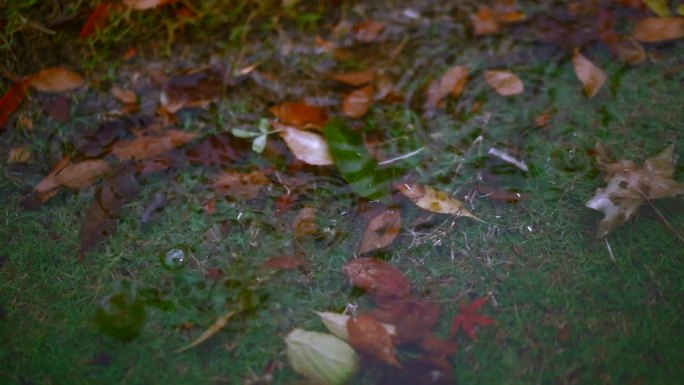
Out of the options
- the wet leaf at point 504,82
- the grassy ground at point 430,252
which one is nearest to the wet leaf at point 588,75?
the grassy ground at point 430,252

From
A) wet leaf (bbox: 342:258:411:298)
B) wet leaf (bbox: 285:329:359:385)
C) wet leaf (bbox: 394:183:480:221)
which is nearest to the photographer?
wet leaf (bbox: 285:329:359:385)

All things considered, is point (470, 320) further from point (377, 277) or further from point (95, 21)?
point (95, 21)

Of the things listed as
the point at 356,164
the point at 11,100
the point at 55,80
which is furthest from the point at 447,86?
the point at 11,100

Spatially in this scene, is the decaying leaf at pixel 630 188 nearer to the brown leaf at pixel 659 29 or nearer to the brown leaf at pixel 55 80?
the brown leaf at pixel 659 29

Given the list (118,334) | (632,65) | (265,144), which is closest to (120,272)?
(118,334)

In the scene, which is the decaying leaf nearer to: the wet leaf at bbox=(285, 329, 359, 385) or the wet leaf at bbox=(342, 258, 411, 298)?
the wet leaf at bbox=(342, 258, 411, 298)

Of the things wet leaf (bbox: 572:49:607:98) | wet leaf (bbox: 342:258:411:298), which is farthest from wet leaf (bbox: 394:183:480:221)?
wet leaf (bbox: 572:49:607:98)

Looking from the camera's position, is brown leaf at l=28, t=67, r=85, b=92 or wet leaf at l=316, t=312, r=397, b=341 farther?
brown leaf at l=28, t=67, r=85, b=92

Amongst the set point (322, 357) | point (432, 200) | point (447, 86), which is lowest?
point (322, 357)
